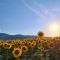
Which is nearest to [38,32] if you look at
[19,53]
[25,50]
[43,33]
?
[43,33]

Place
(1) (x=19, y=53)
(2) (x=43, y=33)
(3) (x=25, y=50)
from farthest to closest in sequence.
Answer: (2) (x=43, y=33)
(3) (x=25, y=50)
(1) (x=19, y=53)

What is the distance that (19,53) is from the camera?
975cm

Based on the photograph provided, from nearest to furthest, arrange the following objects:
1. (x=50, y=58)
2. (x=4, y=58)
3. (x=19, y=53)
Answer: (x=4, y=58) → (x=50, y=58) → (x=19, y=53)

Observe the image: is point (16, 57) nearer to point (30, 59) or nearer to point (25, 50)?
point (30, 59)

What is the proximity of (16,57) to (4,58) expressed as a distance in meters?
0.55

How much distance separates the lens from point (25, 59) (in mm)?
8117

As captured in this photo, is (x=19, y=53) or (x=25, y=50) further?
(x=25, y=50)

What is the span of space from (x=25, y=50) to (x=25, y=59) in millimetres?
A: 2743

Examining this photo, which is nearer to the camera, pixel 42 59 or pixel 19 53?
pixel 42 59

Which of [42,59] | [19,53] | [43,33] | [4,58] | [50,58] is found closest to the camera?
[42,59]

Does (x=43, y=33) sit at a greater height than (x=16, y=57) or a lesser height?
greater

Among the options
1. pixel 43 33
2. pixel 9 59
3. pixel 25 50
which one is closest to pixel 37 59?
pixel 9 59

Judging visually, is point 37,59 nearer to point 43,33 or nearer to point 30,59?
point 30,59

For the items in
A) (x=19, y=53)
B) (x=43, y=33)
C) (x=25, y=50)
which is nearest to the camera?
(x=19, y=53)
